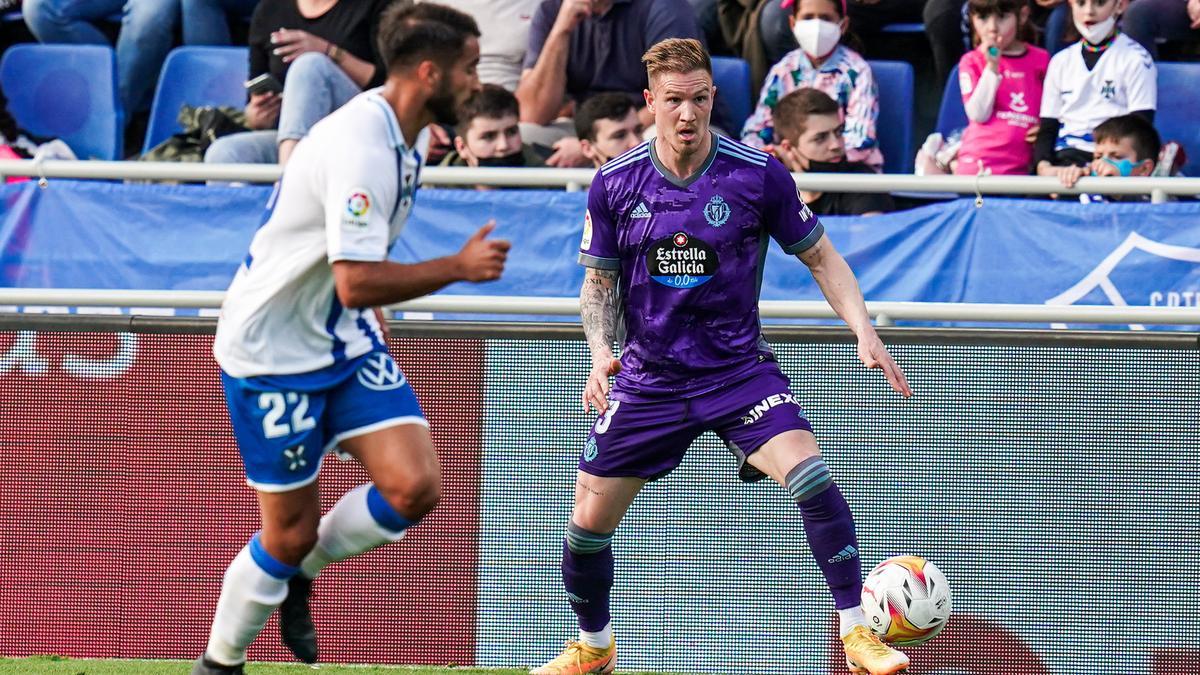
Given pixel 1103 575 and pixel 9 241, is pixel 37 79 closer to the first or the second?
pixel 9 241

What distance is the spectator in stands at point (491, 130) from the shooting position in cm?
841

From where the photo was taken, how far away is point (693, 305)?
5820mm

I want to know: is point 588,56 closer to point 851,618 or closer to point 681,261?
point 681,261

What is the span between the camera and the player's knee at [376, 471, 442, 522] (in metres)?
5.00

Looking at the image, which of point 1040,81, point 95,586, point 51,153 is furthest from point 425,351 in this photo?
point 1040,81

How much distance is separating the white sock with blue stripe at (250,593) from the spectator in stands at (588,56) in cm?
436

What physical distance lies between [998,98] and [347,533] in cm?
522

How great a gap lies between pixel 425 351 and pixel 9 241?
225 centimetres

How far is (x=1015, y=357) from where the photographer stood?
21.7ft

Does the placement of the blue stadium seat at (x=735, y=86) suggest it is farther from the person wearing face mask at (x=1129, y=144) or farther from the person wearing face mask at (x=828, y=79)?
the person wearing face mask at (x=1129, y=144)

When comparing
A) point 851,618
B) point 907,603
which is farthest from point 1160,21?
point 851,618

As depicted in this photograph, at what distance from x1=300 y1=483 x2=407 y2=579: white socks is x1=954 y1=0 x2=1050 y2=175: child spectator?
4795 millimetres

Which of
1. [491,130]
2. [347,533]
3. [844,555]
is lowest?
[844,555]

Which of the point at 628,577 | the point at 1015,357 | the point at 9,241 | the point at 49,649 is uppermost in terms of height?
the point at 1015,357
